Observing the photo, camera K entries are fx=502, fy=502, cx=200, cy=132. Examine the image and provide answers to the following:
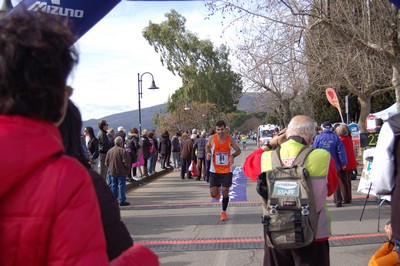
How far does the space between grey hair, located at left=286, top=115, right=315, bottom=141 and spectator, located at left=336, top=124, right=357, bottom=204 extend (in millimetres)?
7034

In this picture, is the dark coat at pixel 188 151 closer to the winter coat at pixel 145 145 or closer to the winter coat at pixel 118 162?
the winter coat at pixel 145 145

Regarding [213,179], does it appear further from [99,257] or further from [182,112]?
[182,112]

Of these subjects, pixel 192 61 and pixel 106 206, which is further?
pixel 192 61

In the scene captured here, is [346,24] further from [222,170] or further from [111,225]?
[111,225]

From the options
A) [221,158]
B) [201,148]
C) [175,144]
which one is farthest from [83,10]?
[175,144]

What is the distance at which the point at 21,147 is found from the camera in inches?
55.1

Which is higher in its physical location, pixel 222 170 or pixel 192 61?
pixel 192 61

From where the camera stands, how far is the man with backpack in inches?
142

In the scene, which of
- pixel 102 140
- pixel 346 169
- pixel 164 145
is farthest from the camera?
pixel 164 145

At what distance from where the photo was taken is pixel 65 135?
81.7 inches

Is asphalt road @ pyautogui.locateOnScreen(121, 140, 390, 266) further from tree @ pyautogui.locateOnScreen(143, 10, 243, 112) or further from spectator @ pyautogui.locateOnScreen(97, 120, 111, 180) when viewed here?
tree @ pyautogui.locateOnScreen(143, 10, 243, 112)

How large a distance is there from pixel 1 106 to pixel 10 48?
174mm

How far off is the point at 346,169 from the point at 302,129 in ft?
24.4

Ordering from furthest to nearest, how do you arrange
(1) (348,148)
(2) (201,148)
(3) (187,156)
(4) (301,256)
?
(3) (187,156), (2) (201,148), (1) (348,148), (4) (301,256)
